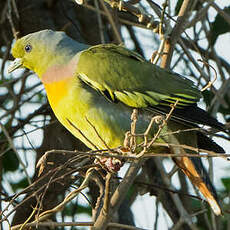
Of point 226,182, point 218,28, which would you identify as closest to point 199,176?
point 226,182

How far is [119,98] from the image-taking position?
3162 millimetres

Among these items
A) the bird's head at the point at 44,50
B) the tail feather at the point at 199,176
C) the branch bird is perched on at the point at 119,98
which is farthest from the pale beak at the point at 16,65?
the tail feather at the point at 199,176

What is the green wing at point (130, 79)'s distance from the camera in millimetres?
3166

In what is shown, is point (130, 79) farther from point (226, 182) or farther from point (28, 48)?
point (226, 182)

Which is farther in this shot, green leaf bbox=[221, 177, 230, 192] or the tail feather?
green leaf bbox=[221, 177, 230, 192]

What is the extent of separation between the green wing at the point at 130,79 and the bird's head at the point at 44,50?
18cm

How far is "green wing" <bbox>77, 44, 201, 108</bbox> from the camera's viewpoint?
3166mm

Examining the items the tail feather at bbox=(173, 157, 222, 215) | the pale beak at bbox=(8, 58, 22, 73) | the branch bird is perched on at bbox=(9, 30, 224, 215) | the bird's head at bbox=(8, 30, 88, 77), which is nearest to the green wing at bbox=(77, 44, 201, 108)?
the branch bird is perched on at bbox=(9, 30, 224, 215)

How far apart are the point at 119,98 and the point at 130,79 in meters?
0.16

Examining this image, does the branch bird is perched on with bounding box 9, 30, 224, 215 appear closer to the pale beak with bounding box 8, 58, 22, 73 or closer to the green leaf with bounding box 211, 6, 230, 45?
the pale beak with bounding box 8, 58, 22, 73

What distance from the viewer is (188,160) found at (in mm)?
3154

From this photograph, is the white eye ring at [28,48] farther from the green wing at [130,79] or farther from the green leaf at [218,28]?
the green leaf at [218,28]

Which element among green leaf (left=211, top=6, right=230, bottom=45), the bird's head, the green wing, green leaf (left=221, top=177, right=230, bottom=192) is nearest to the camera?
the green wing

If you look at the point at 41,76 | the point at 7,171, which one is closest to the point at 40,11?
the point at 41,76
